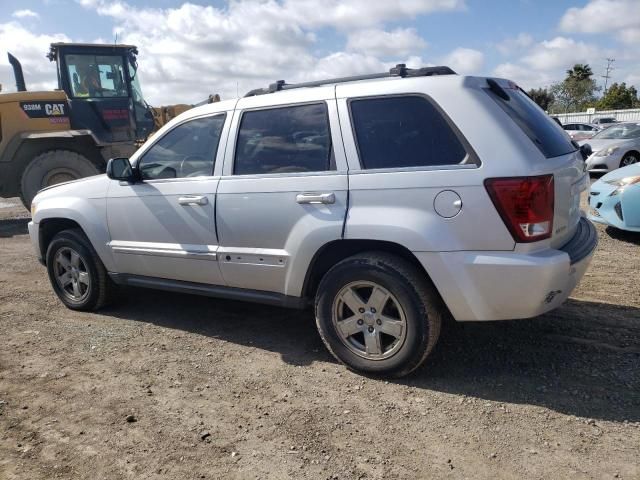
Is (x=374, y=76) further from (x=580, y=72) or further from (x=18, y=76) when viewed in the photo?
(x=580, y=72)

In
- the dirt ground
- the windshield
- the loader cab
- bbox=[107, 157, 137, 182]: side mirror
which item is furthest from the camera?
the windshield

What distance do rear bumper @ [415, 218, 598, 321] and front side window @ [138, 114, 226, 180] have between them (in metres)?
1.93

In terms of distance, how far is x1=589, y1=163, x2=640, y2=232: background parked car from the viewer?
6.17m

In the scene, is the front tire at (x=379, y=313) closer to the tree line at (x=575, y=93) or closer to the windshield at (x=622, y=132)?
the windshield at (x=622, y=132)

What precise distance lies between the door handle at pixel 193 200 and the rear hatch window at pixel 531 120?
7.07 feet

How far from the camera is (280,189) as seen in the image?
3623mm

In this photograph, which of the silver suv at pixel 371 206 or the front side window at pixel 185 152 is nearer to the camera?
the silver suv at pixel 371 206

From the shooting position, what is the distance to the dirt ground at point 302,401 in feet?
8.80

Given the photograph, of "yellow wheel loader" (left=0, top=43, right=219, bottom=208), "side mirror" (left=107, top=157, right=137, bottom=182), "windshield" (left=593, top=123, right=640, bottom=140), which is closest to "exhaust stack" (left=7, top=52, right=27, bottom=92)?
"yellow wheel loader" (left=0, top=43, right=219, bottom=208)

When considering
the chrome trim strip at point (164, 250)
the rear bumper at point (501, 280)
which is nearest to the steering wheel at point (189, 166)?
the chrome trim strip at point (164, 250)

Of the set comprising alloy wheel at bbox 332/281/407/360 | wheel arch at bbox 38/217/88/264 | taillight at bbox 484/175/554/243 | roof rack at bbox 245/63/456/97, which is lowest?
alloy wheel at bbox 332/281/407/360

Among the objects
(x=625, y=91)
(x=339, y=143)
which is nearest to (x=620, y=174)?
(x=339, y=143)

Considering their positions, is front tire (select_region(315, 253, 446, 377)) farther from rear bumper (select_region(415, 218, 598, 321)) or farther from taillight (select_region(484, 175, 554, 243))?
taillight (select_region(484, 175, 554, 243))

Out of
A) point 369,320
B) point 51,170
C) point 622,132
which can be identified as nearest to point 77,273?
point 369,320
